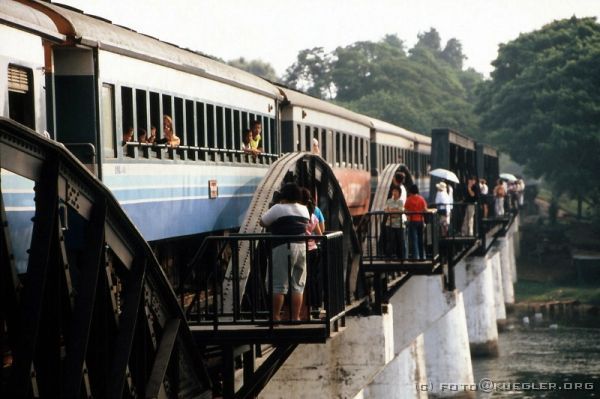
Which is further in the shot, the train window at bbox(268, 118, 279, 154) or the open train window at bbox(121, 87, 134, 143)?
the train window at bbox(268, 118, 279, 154)

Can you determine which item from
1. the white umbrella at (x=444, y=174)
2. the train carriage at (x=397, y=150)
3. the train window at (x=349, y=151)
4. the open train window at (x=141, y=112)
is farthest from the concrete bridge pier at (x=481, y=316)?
the open train window at (x=141, y=112)

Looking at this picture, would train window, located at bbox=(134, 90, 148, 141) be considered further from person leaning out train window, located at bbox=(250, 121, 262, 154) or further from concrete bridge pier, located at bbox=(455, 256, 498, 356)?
concrete bridge pier, located at bbox=(455, 256, 498, 356)

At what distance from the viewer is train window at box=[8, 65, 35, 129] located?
13.7m

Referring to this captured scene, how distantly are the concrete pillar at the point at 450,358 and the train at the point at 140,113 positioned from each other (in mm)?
24745

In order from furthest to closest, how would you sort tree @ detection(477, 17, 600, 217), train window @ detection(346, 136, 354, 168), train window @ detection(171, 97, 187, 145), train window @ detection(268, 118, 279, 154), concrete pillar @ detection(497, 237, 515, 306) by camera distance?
tree @ detection(477, 17, 600, 217)
concrete pillar @ detection(497, 237, 515, 306)
train window @ detection(346, 136, 354, 168)
train window @ detection(268, 118, 279, 154)
train window @ detection(171, 97, 187, 145)

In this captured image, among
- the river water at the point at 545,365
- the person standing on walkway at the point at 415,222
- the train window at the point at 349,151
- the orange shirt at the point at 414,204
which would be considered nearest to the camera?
the person standing on walkway at the point at 415,222

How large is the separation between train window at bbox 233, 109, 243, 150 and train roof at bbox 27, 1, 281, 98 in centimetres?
51

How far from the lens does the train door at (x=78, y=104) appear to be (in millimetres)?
15422

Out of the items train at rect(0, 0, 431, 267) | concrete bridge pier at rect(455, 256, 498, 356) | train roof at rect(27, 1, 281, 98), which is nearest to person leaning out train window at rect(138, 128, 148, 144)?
train at rect(0, 0, 431, 267)

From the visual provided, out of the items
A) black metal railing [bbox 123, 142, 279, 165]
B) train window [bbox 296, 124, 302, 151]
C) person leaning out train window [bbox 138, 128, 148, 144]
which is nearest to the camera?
black metal railing [bbox 123, 142, 279, 165]

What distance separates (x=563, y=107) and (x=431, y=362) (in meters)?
39.2

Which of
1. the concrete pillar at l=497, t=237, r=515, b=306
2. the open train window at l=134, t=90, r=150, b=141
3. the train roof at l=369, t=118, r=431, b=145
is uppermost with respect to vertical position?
the train roof at l=369, t=118, r=431, b=145

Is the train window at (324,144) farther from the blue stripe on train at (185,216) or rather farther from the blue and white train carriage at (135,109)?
the blue stripe on train at (185,216)

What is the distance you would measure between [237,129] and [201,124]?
2536 mm
